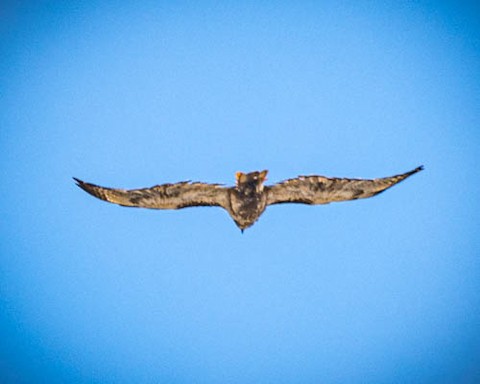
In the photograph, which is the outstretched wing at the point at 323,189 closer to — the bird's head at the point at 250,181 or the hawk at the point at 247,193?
the hawk at the point at 247,193

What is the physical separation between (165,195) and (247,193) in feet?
6.76

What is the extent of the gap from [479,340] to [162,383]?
3937 cm

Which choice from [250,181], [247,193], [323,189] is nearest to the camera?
[250,181]

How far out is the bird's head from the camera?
8.15 m

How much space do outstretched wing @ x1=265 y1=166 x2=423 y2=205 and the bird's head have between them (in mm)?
550

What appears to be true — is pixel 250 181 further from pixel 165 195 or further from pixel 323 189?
pixel 165 195

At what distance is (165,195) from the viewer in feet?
27.5

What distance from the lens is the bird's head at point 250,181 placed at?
321 inches

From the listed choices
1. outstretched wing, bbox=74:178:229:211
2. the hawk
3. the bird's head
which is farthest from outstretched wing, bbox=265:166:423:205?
outstretched wing, bbox=74:178:229:211

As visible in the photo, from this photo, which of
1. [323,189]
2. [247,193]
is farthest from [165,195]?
[323,189]

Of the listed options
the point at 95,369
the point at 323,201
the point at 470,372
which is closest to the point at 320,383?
the point at 470,372

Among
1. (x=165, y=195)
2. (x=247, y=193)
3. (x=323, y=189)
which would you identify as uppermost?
(x=323, y=189)

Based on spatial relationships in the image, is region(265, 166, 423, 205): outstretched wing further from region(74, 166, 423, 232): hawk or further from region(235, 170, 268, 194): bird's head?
region(235, 170, 268, 194): bird's head

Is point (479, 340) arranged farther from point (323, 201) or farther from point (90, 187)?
point (90, 187)
